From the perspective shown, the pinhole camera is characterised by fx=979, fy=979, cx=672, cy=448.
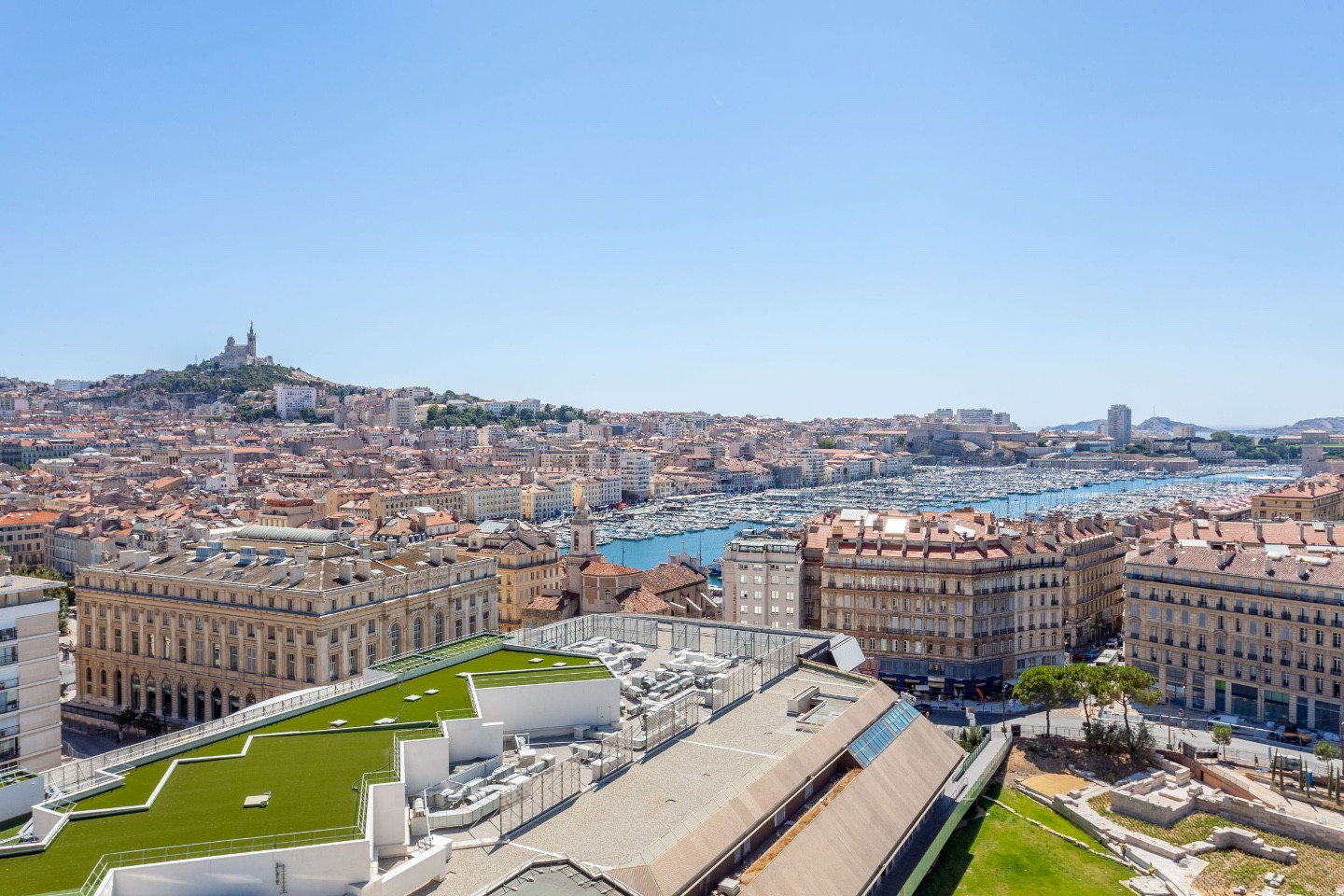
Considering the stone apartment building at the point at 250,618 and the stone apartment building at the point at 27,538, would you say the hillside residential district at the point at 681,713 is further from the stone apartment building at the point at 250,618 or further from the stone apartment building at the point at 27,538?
the stone apartment building at the point at 27,538

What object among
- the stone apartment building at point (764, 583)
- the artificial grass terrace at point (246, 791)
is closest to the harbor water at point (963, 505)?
the stone apartment building at point (764, 583)

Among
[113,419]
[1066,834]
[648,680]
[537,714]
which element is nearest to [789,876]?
[537,714]

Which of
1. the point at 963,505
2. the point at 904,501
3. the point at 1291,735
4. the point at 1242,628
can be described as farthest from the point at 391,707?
the point at 963,505

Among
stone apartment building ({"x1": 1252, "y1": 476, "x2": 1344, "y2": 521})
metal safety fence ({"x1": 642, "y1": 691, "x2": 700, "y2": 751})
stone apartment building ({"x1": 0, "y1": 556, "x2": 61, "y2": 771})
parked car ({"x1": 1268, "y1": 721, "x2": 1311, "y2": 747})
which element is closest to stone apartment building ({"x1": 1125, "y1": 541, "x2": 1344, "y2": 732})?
parked car ({"x1": 1268, "y1": 721, "x2": 1311, "y2": 747})

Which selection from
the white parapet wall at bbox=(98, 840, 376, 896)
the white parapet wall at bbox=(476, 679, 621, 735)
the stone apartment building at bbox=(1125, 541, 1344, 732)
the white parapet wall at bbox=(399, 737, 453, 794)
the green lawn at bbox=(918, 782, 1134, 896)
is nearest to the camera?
the white parapet wall at bbox=(98, 840, 376, 896)

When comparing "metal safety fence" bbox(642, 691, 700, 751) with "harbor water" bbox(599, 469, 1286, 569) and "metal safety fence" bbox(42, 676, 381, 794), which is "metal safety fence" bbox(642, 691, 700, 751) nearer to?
"metal safety fence" bbox(42, 676, 381, 794)

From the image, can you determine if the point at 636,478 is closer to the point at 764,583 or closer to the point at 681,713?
the point at 764,583

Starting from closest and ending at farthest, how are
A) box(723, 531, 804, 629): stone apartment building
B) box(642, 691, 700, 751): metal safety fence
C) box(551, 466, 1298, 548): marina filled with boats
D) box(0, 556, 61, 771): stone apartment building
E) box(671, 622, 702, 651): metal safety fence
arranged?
box(642, 691, 700, 751): metal safety fence, box(0, 556, 61, 771): stone apartment building, box(671, 622, 702, 651): metal safety fence, box(723, 531, 804, 629): stone apartment building, box(551, 466, 1298, 548): marina filled with boats

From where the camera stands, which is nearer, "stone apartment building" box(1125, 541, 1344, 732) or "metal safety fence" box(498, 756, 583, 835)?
"metal safety fence" box(498, 756, 583, 835)
